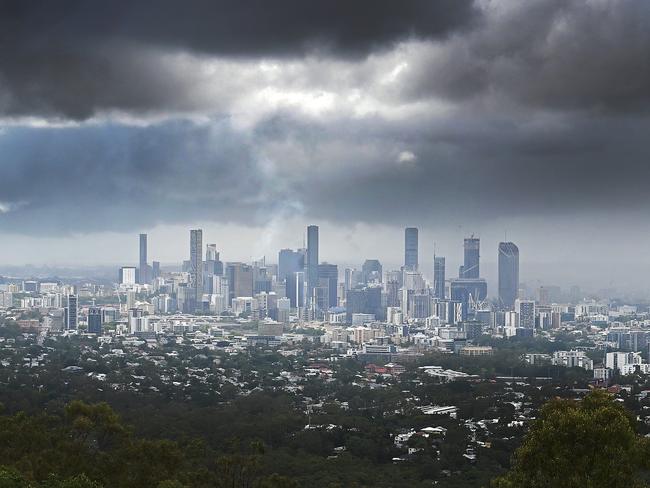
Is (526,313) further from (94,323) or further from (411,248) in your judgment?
(94,323)

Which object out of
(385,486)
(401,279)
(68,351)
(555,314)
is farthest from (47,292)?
(385,486)

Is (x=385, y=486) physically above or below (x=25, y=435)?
below

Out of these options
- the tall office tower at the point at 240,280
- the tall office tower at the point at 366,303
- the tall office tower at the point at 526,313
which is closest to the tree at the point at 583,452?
the tall office tower at the point at 526,313

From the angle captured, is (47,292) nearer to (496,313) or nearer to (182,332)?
(182,332)

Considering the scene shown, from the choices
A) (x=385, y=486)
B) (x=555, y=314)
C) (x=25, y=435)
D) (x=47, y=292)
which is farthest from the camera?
(x=47, y=292)

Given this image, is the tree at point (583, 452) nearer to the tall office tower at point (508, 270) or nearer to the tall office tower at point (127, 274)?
the tall office tower at point (508, 270)

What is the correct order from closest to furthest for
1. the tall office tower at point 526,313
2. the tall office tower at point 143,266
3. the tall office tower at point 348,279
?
the tall office tower at point 526,313
the tall office tower at point 348,279
the tall office tower at point 143,266

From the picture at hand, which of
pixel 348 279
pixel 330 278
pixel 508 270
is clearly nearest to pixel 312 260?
pixel 330 278
